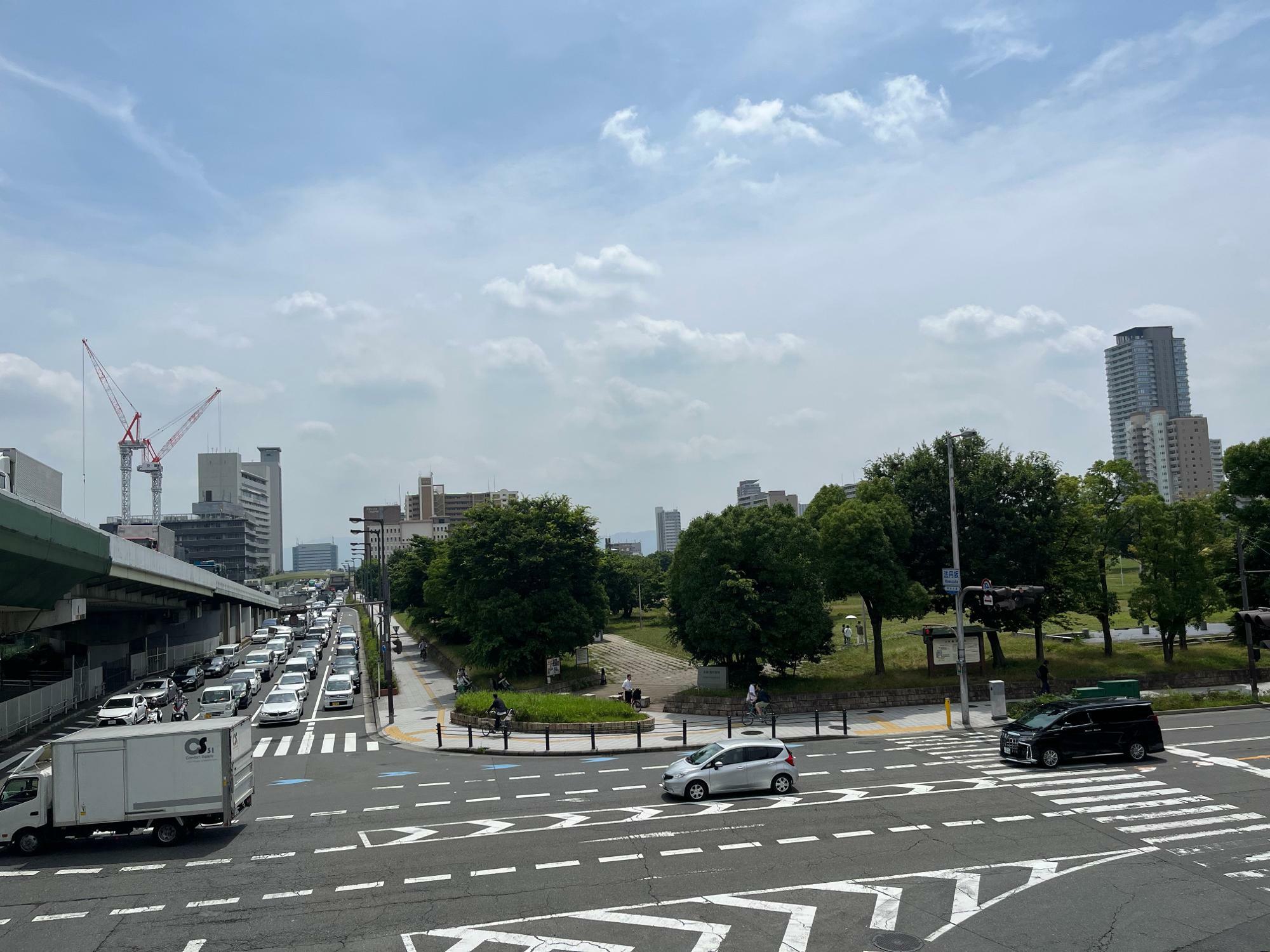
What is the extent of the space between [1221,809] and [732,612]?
21.2 meters

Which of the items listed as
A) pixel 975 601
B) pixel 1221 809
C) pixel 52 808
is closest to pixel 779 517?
pixel 975 601

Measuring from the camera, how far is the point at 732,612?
128 ft

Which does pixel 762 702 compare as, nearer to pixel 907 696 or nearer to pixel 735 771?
pixel 907 696

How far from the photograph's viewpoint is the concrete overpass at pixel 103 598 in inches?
1303

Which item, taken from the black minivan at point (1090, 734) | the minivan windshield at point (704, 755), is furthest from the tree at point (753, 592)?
the minivan windshield at point (704, 755)

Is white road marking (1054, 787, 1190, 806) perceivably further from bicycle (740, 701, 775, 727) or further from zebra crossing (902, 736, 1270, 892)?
bicycle (740, 701, 775, 727)

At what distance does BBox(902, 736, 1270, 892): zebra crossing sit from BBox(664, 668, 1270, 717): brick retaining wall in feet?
37.8

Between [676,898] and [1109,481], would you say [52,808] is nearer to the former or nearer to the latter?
[676,898]

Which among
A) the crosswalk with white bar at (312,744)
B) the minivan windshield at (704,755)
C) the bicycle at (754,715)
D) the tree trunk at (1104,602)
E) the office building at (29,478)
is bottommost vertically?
the crosswalk with white bar at (312,744)

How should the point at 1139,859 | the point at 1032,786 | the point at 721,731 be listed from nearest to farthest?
the point at 1139,859 < the point at 1032,786 < the point at 721,731

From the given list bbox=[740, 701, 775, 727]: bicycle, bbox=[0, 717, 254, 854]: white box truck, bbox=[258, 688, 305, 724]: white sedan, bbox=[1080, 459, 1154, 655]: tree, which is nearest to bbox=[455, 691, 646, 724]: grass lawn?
bbox=[740, 701, 775, 727]: bicycle

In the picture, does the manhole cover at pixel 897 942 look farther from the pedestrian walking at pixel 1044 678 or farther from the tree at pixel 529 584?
the tree at pixel 529 584

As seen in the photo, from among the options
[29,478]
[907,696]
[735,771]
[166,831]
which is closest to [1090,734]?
[735,771]

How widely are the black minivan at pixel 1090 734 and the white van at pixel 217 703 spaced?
32614mm
